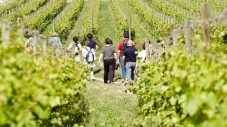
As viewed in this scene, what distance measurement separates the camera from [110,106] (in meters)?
13.1

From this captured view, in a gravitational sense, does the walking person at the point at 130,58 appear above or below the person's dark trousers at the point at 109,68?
above

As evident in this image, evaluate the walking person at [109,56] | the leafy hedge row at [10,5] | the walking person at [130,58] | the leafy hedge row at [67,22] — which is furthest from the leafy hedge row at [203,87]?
the leafy hedge row at [10,5]

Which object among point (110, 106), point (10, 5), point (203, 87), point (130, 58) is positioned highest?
point (203, 87)

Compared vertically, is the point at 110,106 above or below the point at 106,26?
above

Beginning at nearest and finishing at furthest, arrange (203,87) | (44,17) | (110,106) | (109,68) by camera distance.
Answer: (203,87), (110,106), (109,68), (44,17)

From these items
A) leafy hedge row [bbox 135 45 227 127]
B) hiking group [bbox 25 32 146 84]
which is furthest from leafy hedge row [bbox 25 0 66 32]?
leafy hedge row [bbox 135 45 227 127]

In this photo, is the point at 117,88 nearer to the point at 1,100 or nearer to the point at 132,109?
the point at 132,109

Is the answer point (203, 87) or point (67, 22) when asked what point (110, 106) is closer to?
point (203, 87)

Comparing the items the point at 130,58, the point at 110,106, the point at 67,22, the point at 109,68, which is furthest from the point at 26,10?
the point at 110,106

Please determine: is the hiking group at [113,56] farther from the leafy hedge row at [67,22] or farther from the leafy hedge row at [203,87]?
the leafy hedge row at [67,22]

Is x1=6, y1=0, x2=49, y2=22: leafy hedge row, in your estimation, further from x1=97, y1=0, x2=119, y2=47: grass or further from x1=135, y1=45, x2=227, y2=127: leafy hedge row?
x1=135, y1=45, x2=227, y2=127: leafy hedge row

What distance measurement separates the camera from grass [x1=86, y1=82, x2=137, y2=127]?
11238mm

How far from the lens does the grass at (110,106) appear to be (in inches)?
442

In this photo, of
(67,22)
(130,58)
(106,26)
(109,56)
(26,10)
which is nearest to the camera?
(130,58)
